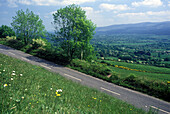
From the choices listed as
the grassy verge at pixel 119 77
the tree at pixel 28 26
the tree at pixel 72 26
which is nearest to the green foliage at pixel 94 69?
the grassy verge at pixel 119 77

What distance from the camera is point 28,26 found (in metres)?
36.7

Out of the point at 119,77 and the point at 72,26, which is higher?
the point at 72,26

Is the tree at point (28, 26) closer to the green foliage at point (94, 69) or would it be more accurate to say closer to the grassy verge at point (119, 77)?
the grassy verge at point (119, 77)

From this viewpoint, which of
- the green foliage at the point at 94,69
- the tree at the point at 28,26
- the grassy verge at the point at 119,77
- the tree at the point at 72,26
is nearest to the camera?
the grassy verge at the point at 119,77

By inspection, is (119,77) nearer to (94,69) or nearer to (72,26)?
(94,69)

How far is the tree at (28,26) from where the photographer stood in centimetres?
3531

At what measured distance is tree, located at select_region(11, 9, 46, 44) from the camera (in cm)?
3531

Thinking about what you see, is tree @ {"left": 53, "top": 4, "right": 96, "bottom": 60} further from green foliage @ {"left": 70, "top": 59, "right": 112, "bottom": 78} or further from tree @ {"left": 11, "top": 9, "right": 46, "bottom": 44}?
tree @ {"left": 11, "top": 9, "right": 46, "bottom": 44}

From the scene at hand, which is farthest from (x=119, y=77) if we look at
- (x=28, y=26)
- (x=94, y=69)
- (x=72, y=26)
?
(x=28, y=26)

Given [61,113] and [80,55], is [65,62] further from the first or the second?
[61,113]

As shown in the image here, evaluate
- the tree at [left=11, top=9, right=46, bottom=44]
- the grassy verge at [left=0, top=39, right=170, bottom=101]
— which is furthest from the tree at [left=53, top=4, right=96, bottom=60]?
the tree at [left=11, top=9, right=46, bottom=44]

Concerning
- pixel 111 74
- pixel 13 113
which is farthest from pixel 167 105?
pixel 13 113

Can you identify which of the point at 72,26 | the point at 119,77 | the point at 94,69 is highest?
the point at 72,26

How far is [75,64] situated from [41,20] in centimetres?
2327
